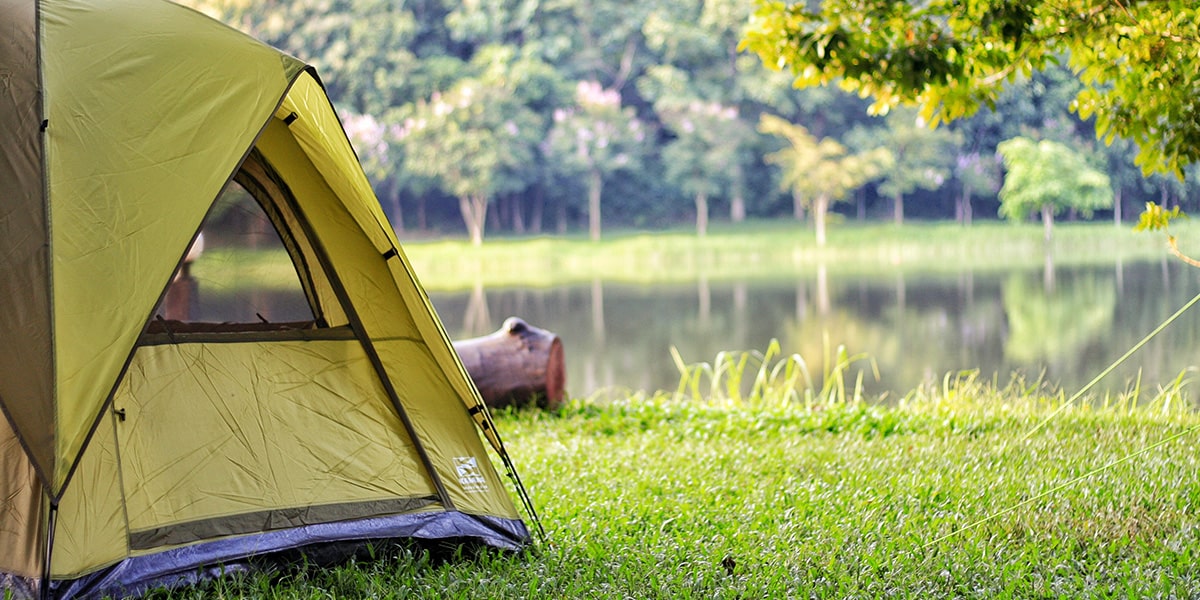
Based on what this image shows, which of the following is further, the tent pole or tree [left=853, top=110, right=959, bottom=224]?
tree [left=853, top=110, right=959, bottom=224]

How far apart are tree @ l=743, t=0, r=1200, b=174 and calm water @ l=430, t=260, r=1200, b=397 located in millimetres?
5018

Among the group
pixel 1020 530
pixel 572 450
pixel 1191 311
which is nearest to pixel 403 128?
pixel 1191 311

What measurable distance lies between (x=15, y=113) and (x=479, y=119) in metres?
28.0

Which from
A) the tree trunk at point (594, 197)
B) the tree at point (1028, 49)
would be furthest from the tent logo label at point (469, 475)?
the tree trunk at point (594, 197)

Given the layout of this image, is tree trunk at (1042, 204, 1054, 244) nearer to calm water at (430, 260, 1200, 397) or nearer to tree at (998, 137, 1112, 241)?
tree at (998, 137, 1112, 241)

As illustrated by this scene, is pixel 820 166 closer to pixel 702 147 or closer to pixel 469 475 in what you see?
pixel 702 147

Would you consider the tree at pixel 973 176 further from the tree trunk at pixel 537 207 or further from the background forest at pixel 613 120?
the tree trunk at pixel 537 207

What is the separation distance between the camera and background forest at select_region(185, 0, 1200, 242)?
3106 cm

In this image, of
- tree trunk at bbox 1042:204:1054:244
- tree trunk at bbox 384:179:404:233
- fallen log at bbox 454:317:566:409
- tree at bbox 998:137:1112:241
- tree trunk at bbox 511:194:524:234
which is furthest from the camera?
tree trunk at bbox 511:194:524:234

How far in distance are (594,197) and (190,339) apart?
29487mm

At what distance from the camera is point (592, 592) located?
3078mm

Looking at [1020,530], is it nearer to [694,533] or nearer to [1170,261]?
[694,533]

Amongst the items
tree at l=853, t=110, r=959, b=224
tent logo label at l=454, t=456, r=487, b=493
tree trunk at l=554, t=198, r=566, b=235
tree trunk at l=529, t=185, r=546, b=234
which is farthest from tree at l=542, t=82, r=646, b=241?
tent logo label at l=454, t=456, r=487, b=493

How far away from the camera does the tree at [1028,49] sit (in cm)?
391
